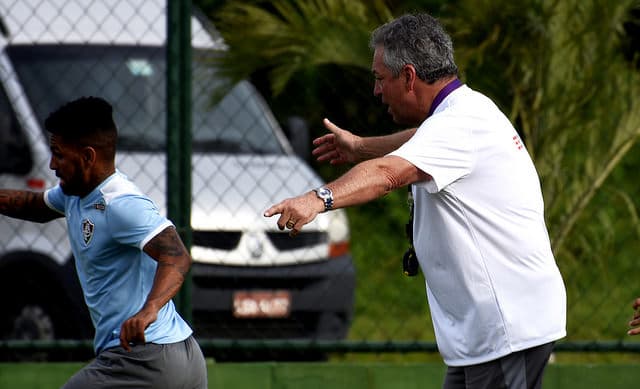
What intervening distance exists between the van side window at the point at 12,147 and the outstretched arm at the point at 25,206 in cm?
229

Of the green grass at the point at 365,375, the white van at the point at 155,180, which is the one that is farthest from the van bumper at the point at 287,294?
the green grass at the point at 365,375

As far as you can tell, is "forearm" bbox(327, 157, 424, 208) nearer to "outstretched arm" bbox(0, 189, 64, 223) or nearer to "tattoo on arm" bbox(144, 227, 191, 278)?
"tattoo on arm" bbox(144, 227, 191, 278)

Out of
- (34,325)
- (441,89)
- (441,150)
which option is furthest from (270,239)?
(441,150)

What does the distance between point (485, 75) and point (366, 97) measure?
71cm

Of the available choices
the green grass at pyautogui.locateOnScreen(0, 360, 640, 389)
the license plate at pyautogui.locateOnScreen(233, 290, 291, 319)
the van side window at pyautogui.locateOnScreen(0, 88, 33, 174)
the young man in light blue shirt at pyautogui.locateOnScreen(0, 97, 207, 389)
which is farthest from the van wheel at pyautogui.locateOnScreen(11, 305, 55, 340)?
the young man in light blue shirt at pyautogui.locateOnScreen(0, 97, 207, 389)

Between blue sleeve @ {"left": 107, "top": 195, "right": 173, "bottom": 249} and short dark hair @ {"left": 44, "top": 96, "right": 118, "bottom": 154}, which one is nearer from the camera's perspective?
blue sleeve @ {"left": 107, "top": 195, "right": 173, "bottom": 249}

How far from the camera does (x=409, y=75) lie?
13.1 ft

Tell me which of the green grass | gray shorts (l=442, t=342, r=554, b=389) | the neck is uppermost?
the neck

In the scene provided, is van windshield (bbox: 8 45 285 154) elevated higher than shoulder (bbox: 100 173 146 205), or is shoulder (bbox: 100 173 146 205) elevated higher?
van windshield (bbox: 8 45 285 154)

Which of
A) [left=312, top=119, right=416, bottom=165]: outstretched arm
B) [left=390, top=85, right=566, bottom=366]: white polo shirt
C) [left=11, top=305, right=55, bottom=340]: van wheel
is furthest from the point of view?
[left=11, top=305, right=55, bottom=340]: van wheel

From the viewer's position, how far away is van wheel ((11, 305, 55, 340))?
7051 mm

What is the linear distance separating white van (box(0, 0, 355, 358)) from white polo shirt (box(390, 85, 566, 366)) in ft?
10.8

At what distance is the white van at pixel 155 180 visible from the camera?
7.12 metres

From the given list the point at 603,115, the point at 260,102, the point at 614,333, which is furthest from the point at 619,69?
the point at 614,333
